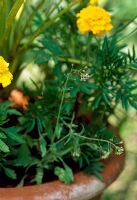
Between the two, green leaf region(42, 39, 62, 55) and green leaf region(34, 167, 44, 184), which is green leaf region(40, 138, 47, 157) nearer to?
green leaf region(34, 167, 44, 184)

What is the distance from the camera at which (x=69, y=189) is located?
107 cm

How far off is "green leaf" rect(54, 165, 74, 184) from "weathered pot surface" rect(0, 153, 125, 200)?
1cm

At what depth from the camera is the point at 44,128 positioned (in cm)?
119

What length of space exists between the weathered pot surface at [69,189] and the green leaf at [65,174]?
0.01 meters

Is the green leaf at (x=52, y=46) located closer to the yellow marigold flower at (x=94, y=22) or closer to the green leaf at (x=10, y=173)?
the yellow marigold flower at (x=94, y=22)

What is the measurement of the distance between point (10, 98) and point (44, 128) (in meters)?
0.23

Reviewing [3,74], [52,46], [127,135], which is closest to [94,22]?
[52,46]

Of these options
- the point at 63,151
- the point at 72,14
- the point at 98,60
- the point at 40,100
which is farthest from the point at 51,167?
the point at 72,14

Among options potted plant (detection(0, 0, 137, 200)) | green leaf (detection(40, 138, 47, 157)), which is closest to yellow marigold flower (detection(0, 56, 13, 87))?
potted plant (detection(0, 0, 137, 200))

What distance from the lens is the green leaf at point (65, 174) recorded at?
1086 millimetres

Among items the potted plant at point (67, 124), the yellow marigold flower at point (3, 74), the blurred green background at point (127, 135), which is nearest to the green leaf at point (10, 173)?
the potted plant at point (67, 124)

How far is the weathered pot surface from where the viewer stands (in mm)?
1023

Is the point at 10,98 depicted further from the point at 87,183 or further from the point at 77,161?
the point at 87,183

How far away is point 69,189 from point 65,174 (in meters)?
0.04
